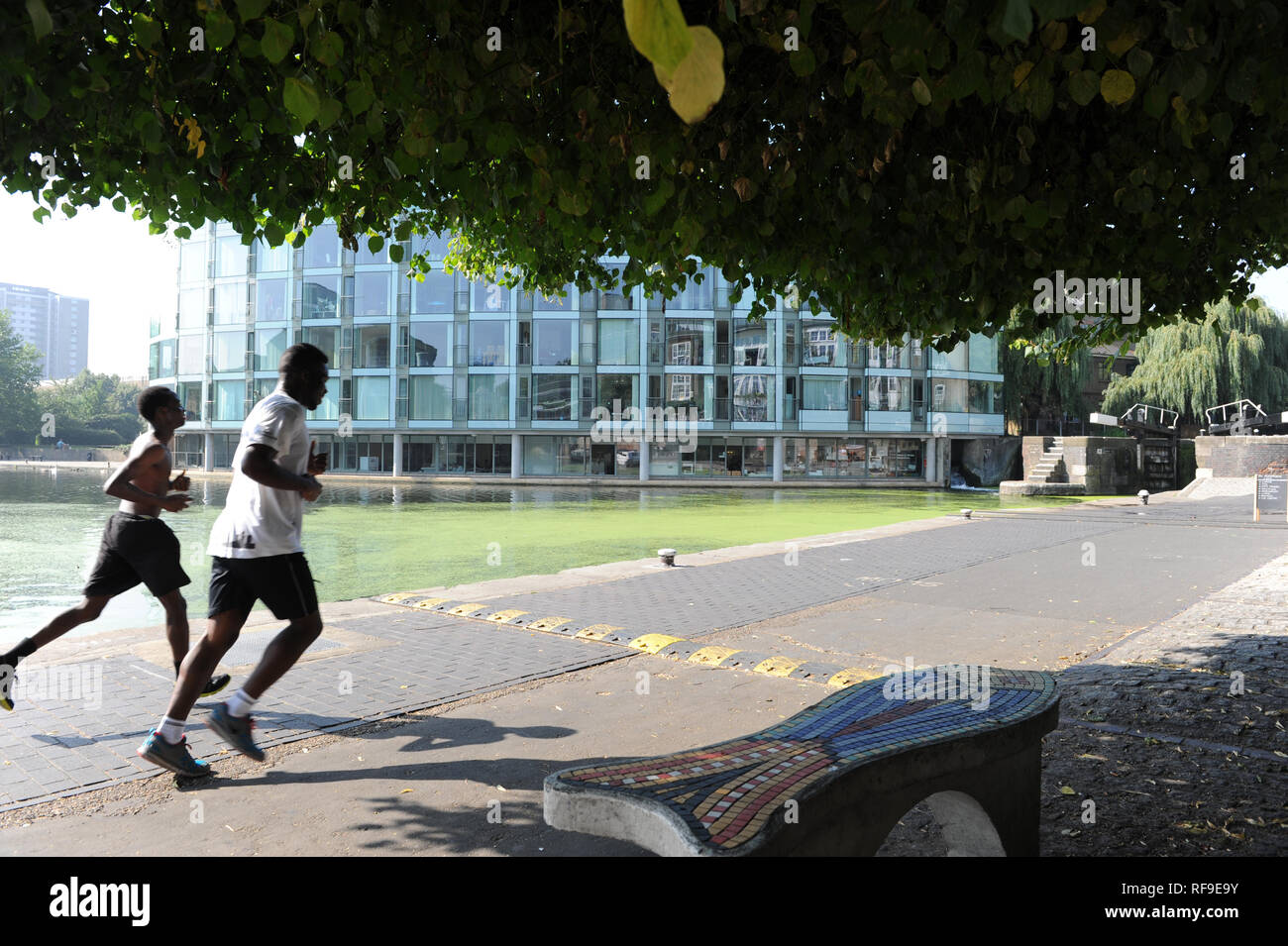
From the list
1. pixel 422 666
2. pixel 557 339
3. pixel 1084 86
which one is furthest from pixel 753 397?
pixel 1084 86

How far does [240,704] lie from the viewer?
463cm

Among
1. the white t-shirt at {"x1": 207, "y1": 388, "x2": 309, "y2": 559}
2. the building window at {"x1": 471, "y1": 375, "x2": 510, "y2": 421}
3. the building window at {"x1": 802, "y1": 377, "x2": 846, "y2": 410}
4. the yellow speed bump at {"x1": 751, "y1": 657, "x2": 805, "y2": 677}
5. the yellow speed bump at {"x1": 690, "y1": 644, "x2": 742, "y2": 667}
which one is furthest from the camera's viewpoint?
the building window at {"x1": 471, "y1": 375, "x2": 510, "y2": 421}

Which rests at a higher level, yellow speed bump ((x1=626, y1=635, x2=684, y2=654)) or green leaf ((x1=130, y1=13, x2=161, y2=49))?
green leaf ((x1=130, y1=13, x2=161, y2=49))

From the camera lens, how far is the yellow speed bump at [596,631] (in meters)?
8.02

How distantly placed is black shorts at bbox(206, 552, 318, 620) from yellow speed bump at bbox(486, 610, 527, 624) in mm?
4096

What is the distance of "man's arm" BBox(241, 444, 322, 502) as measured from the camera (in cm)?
443

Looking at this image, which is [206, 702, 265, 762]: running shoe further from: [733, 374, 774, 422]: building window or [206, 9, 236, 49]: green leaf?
[733, 374, 774, 422]: building window

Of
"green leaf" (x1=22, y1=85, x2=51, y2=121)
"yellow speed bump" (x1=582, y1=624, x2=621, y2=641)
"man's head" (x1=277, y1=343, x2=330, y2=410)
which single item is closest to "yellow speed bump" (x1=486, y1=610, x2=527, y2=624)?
"yellow speed bump" (x1=582, y1=624, x2=621, y2=641)

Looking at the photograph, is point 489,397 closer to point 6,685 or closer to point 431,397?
point 431,397

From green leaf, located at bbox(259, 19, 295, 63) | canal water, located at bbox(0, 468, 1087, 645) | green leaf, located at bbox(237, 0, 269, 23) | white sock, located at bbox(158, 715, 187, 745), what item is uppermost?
green leaf, located at bbox(259, 19, 295, 63)

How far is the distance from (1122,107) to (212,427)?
199ft

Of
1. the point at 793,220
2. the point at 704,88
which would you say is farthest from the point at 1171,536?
the point at 704,88

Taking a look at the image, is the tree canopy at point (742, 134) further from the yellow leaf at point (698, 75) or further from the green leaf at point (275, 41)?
the yellow leaf at point (698, 75)

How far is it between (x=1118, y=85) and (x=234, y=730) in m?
4.98
